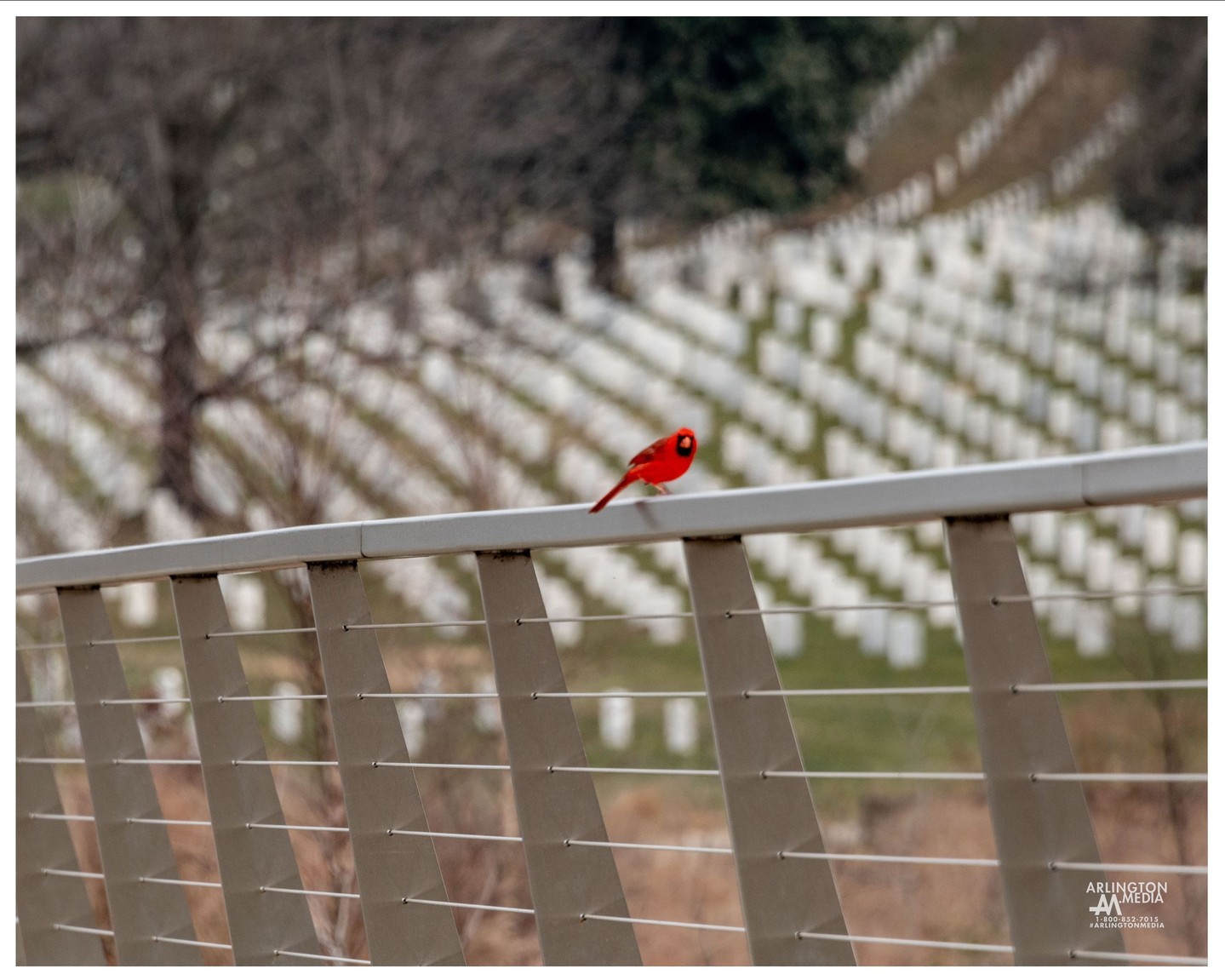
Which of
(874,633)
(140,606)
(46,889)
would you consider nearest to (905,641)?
(874,633)

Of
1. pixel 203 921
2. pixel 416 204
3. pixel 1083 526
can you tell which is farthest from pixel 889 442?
pixel 203 921

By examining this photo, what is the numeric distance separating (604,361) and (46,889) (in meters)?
18.3

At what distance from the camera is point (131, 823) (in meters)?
3.44

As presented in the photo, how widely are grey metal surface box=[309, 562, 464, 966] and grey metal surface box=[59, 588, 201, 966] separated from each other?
0.75 meters

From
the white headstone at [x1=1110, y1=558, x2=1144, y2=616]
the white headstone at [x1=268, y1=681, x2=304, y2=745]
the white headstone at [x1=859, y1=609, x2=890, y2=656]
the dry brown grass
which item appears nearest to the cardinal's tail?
the dry brown grass

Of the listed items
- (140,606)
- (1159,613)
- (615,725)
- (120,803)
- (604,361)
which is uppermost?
(604,361)

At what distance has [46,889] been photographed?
12.2ft

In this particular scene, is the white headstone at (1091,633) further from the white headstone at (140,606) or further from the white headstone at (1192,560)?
the white headstone at (140,606)

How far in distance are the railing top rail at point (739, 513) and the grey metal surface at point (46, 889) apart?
77 centimetres

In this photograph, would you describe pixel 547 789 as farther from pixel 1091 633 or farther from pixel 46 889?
pixel 1091 633

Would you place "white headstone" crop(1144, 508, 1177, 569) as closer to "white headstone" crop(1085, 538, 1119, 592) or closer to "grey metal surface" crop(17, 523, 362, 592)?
"white headstone" crop(1085, 538, 1119, 592)

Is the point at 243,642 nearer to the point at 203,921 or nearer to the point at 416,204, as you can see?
the point at 203,921

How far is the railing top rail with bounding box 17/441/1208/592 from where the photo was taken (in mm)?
1763
